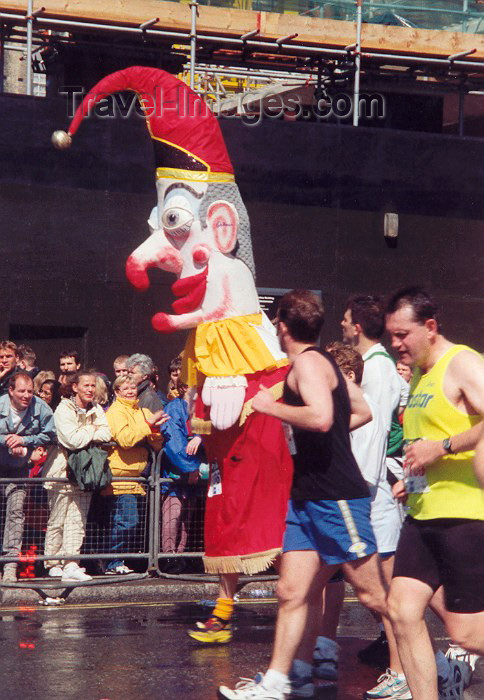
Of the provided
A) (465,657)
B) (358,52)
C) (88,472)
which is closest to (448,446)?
(465,657)

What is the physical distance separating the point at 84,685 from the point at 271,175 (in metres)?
8.36

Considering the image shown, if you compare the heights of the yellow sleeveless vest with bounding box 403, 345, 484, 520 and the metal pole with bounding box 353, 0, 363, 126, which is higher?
the metal pole with bounding box 353, 0, 363, 126

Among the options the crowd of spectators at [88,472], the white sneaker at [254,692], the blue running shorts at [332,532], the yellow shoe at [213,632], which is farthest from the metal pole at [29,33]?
the white sneaker at [254,692]

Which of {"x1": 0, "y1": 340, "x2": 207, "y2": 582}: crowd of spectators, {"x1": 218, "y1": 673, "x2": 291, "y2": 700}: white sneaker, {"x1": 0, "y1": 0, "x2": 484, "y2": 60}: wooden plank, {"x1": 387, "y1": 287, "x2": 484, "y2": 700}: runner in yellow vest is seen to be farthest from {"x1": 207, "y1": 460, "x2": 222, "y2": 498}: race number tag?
{"x1": 0, "y1": 0, "x2": 484, "y2": 60}: wooden plank

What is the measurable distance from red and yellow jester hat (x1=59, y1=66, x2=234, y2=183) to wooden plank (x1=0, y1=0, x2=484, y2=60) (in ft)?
16.7

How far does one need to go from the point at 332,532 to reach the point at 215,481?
6.73 ft

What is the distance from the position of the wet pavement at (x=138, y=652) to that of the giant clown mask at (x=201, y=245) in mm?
1561

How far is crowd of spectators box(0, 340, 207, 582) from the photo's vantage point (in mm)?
9586

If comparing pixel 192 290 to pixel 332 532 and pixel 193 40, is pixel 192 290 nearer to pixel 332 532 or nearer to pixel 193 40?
pixel 332 532

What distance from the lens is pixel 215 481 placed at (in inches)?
316

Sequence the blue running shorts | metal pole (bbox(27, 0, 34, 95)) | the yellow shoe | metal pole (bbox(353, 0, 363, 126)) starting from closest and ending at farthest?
the blue running shorts, the yellow shoe, metal pole (bbox(27, 0, 34, 95)), metal pole (bbox(353, 0, 363, 126))

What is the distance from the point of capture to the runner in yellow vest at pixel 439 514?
207 inches

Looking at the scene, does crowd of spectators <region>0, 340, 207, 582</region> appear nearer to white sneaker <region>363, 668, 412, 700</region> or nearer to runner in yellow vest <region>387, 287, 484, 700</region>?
white sneaker <region>363, 668, 412, 700</region>

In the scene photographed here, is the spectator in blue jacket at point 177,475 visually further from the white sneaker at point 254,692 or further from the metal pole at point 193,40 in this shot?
the metal pole at point 193,40
